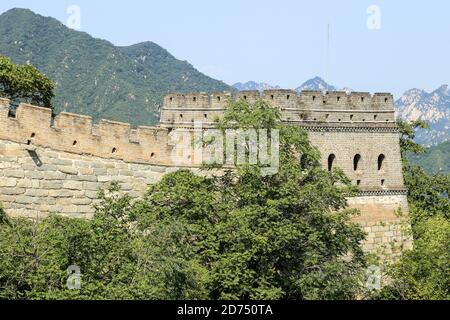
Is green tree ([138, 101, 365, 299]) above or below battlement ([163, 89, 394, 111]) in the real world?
below

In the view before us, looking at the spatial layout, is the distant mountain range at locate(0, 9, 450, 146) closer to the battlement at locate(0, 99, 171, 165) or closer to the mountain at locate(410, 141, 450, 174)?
the mountain at locate(410, 141, 450, 174)

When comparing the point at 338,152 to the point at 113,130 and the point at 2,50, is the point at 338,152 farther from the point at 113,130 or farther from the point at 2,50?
the point at 2,50

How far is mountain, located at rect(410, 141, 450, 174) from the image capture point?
140 metres

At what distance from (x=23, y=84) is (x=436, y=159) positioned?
398 feet

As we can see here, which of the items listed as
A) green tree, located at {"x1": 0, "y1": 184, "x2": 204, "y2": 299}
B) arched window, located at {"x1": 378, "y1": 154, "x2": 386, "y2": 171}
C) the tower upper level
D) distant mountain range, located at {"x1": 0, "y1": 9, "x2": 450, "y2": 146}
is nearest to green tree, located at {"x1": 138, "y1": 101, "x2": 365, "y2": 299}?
green tree, located at {"x1": 0, "y1": 184, "x2": 204, "y2": 299}

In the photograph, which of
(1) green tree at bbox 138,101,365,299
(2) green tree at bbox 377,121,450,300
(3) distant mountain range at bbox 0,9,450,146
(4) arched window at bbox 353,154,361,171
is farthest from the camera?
(3) distant mountain range at bbox 0,9,450,146

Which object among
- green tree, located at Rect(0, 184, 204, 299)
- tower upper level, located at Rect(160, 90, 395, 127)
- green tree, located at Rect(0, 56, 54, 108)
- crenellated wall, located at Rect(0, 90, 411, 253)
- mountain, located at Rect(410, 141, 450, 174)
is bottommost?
green tree, located at Rect(0, 184, 204, 299)

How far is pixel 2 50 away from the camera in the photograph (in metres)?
111

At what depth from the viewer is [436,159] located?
147m

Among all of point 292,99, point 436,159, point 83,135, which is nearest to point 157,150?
point 83,135

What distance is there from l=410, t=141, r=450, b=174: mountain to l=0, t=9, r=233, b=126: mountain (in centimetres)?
3803

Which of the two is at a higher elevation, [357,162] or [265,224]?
[357,162]

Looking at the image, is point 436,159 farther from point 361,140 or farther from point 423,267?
point 423,267
